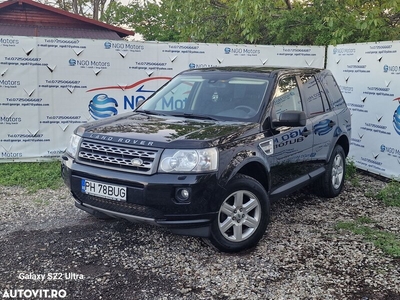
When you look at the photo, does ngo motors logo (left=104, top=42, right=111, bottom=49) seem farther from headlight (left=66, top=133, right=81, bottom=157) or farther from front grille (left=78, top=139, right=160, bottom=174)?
front grille (left=78, top=139, right=160, bottom=174)

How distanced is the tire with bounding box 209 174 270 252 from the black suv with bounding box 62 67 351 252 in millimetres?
10

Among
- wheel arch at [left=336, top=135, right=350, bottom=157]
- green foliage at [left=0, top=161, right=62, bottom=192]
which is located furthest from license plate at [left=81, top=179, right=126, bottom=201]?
wheel arch at [left=336, top=135, right=350, bottom=157]

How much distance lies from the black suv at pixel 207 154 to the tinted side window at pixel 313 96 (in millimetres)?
26

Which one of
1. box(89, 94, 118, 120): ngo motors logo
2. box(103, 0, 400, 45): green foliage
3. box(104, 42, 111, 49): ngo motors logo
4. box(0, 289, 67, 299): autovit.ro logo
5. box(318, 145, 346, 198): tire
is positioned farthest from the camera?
box(103, 0, 400, 45): green foliage

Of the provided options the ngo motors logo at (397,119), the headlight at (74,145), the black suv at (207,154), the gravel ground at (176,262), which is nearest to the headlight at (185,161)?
the black suv at (207,154)

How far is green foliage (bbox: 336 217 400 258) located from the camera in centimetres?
451

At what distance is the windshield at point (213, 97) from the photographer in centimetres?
483

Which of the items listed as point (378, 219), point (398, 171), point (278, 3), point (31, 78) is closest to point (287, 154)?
point (378, 219)

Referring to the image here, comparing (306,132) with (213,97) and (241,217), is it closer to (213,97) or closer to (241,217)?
(213,97)

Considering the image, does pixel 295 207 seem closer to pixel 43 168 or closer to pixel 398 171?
pixel 398 171

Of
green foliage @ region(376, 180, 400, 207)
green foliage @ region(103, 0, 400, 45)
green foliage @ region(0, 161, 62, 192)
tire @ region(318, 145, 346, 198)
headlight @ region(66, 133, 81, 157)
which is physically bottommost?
green foliage @ region(0, 161, 62, 192)

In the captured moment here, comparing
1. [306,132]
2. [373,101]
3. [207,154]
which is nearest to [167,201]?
[207,154]

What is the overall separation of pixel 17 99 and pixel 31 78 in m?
0.46

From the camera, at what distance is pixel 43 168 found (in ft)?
25.0
